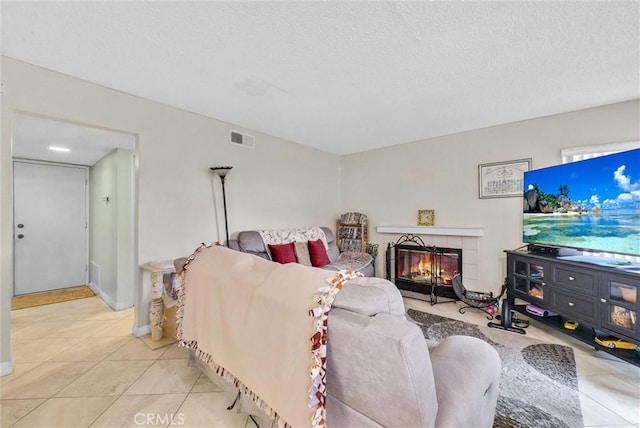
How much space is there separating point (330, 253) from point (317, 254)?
19.3 inches

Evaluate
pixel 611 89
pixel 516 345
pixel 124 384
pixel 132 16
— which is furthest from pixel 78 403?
pixel 611 89

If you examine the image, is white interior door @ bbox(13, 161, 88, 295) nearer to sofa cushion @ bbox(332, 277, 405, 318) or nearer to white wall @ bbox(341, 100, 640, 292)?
white wall @ bbox(341, 100, 640, 292)

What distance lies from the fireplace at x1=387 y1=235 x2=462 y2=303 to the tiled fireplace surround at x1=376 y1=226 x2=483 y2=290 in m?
0.07

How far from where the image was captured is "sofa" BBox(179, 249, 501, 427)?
820mm

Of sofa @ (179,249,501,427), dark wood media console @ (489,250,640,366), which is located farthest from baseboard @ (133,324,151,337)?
dark wood media console @ (489,250,640,366)

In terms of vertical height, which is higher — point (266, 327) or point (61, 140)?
point (61, 140)

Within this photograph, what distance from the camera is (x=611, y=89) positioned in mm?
2408

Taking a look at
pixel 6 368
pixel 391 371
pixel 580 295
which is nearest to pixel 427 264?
pixel 580 295

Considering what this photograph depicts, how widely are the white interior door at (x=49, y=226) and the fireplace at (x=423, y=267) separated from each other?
5325 millimetres

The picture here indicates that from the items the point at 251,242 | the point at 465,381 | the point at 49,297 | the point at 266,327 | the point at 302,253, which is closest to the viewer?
the point at 465,381

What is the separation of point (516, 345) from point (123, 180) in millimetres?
4872

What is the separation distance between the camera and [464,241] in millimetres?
3721

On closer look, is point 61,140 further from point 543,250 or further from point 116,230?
point 543,250

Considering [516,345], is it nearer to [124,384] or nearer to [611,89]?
[611,89]
